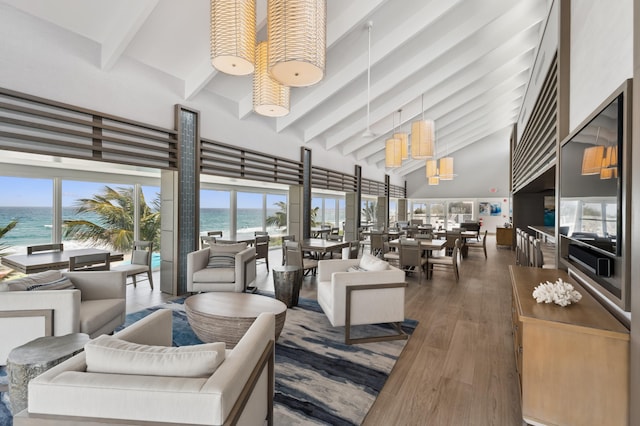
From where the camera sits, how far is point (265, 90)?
10.7 ft

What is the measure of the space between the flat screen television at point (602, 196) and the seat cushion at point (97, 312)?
3.76 meters

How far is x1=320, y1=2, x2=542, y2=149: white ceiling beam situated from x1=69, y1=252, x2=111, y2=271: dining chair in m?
5.31

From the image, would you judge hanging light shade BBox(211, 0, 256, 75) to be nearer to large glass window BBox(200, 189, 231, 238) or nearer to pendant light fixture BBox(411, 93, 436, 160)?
pendant light fixture BBox(411, 93, 436, 160)

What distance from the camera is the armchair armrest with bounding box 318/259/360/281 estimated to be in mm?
4066

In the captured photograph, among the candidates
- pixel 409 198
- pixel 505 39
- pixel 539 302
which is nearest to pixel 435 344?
pixel 539 302

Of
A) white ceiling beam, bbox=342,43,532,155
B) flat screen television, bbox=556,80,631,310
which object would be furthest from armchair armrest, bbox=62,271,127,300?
white ceiling beam, bbox=342,43,532,155

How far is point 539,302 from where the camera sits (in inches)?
82.7

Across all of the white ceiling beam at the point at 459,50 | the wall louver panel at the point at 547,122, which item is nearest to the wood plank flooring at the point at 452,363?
the wall louver panel at the point at 547,122

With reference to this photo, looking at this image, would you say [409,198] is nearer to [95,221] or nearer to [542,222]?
[542,222]

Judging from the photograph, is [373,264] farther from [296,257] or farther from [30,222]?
[30,222]

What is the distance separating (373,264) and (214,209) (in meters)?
6.16

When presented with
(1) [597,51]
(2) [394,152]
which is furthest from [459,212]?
(1) [597,51]

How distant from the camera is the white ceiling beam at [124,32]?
3432mm

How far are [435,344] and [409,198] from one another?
14.7 m
